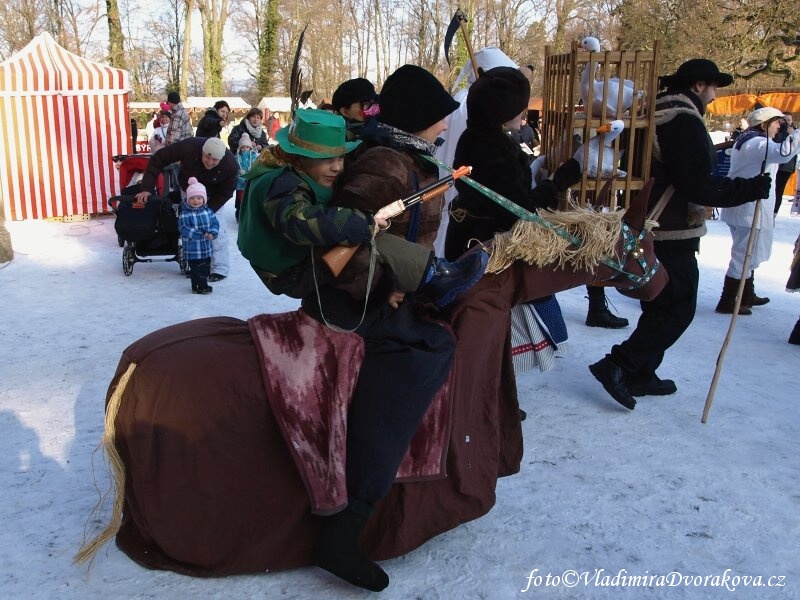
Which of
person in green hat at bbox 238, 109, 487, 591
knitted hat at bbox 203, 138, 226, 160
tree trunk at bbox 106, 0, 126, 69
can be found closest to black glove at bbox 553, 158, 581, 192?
person in green hat at bbox 238, 109, 487, 591

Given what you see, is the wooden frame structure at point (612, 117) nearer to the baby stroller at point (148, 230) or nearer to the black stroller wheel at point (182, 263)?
the black stroller wheel at point (182, 263)

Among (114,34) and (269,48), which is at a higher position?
(269,48)

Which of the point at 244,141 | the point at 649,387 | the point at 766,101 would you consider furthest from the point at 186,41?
the point at 649,387

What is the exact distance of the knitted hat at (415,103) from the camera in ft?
9.46

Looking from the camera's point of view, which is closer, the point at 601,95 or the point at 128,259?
the point at 601,95

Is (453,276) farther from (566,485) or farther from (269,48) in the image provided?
(269,48)

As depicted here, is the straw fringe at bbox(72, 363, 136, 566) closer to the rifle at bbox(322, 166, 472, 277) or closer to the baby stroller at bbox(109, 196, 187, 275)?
the rifle at bbox(322, 166, 472, 277)

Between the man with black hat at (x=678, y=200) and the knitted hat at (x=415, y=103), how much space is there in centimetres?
184

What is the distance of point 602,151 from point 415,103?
186 cm

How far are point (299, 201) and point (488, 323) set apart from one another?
90 centimetres

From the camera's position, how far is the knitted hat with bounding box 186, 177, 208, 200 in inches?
273

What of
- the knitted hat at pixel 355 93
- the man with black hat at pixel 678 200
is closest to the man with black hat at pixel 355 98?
the knitted hat at pixel 355 93

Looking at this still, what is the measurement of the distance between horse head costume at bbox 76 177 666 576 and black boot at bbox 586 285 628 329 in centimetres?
321

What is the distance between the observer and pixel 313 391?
264 centimetres
